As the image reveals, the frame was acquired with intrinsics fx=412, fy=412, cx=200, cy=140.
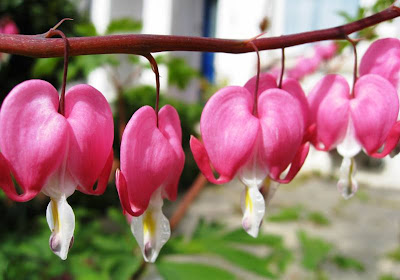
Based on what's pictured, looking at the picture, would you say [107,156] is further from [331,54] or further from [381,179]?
[381,179]

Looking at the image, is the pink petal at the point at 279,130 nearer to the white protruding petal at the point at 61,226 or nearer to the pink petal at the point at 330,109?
the pink petal at the point at 330,109

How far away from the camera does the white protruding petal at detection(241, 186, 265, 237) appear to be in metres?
0.55

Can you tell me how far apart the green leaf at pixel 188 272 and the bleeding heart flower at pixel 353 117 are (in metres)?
0.75

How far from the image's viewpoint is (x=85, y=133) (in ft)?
1.55

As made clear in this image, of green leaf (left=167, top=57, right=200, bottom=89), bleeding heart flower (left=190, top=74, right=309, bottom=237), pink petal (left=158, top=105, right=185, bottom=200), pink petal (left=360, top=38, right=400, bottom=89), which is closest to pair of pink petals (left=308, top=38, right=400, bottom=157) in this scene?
pink petal (left=360, top=38, right=400, bottom=89)

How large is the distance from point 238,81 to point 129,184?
5548 mm

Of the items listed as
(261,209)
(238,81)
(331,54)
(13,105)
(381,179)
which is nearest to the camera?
(13,105)

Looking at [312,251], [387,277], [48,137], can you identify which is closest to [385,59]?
[48,137]

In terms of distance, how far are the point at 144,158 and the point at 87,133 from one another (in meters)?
0.07

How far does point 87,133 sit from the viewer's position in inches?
18.7

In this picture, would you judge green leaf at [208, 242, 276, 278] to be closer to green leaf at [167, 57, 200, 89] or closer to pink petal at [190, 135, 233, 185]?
pink petal at [190, 135, 233, 185]

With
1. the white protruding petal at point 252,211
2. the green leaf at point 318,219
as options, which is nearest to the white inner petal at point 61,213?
the white protruding petal at point 252,211

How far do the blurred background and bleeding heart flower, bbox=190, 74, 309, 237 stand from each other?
0.36 m

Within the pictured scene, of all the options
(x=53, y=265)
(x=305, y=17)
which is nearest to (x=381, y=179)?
(x=305, y=17)
